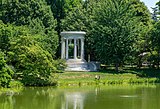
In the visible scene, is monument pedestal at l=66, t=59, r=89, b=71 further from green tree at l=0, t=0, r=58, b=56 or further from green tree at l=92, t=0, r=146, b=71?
green tree at l=0, t=0, r=58, b=56

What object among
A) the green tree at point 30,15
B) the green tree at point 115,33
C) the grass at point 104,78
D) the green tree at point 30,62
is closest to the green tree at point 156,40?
the green tree at point 115,33

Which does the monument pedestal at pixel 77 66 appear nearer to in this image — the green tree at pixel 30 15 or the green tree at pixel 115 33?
the green tree at pixel 115 33

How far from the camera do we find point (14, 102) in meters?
25.5

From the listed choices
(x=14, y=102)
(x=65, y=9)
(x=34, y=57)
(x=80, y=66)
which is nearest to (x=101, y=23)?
(x=80, y=66)

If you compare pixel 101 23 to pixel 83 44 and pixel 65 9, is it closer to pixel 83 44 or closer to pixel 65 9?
pixel 83 44

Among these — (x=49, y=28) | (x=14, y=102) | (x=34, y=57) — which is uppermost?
(x=49, y=28)

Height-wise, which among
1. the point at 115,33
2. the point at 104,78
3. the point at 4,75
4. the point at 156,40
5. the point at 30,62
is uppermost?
the point at 115,33

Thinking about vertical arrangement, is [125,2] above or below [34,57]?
above

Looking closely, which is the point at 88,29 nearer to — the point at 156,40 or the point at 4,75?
the point at 156,40

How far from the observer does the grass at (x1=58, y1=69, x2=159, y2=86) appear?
4001cm

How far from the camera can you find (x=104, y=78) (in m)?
42.6

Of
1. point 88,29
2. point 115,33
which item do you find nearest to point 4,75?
point 115,33

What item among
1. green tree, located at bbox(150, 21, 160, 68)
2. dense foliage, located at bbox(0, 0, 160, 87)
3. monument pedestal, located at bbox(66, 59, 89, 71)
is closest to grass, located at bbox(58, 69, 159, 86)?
dense foliage, located at bbox(0, 0, 160, 87)

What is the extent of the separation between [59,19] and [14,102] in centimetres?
3601
